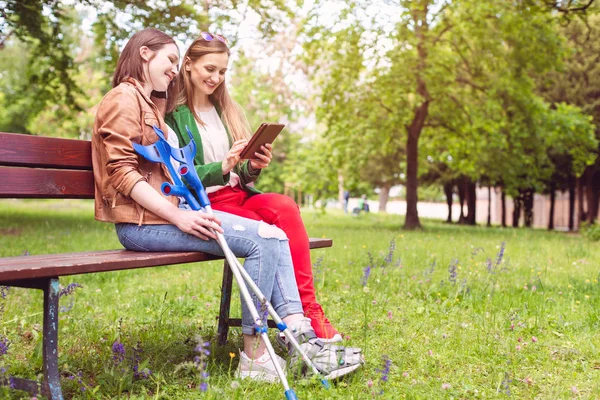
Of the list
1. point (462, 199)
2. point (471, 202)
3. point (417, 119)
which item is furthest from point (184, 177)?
point (462, 199)

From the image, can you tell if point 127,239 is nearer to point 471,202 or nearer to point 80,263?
point 80,263

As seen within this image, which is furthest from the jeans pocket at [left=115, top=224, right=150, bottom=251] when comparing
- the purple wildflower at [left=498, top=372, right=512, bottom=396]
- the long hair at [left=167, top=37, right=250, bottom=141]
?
the purple wildflower at [left=498, top=372, right=512, bottom=396]

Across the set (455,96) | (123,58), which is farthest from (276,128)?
(455,96)

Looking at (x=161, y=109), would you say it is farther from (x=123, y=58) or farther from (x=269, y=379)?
(x=269, y=379)

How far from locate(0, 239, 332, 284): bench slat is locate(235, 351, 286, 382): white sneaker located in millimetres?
511

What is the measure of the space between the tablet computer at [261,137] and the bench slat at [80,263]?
1.72 ft

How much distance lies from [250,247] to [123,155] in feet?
2.28

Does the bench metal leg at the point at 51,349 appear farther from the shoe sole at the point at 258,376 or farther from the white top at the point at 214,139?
the white top at the point at 214,139

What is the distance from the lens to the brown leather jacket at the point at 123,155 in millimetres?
2779

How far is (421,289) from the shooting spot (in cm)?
507

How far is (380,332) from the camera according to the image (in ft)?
12.7

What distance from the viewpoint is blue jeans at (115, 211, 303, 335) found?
287 centimetres

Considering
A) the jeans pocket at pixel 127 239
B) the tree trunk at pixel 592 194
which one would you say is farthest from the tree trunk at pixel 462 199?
the jeans pocket at pixel 127 239

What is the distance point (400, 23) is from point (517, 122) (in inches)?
173
